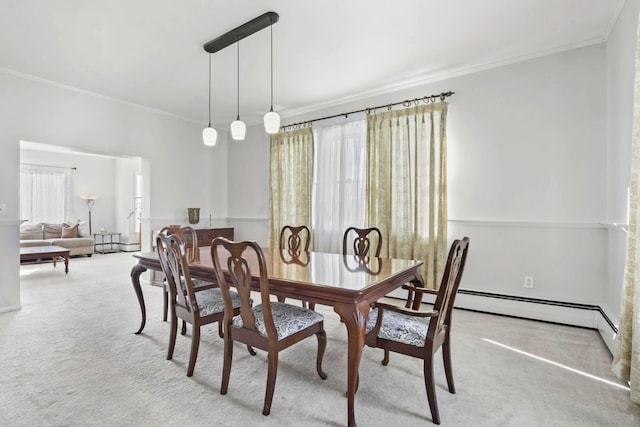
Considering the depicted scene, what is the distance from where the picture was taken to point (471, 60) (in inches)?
129

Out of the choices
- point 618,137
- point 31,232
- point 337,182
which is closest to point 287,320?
point 337,182

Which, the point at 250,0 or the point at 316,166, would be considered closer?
the point at 250,0

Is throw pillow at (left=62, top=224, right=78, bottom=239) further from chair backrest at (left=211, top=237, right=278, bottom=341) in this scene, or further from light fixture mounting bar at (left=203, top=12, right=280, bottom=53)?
chair backrest at (left=211, top=237, right=278, bottom=341)

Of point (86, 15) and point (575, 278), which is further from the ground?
point (86, 15)

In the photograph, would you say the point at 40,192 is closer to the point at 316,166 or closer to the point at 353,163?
the point at 316,166

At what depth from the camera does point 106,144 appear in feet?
14.1

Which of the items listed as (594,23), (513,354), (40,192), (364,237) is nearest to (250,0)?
(364,237)

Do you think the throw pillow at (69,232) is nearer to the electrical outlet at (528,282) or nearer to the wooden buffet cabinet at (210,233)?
the wooden buffet cabinet at (210,233)

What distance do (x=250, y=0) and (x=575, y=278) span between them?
12.0 feet

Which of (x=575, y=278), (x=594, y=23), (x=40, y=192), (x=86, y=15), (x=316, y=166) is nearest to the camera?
(x=86, y=15)

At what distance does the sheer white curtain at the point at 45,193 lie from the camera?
743 centimetres

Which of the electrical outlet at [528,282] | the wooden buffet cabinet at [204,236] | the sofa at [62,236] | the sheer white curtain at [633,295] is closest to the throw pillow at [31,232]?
the sofa at [62,236]

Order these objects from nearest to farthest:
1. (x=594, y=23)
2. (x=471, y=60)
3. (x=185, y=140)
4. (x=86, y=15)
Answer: (x=86, y=15) < (x=594, y=23) < (x=471, y=60) < (x=185, y=140)

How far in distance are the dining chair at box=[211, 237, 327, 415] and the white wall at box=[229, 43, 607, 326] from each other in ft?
7.53
